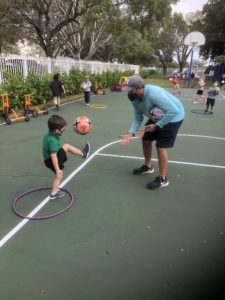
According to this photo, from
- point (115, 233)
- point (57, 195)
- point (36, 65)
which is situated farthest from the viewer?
point (36, 65)

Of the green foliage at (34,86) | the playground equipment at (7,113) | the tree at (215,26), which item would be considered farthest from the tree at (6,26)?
the tree at (215,26)

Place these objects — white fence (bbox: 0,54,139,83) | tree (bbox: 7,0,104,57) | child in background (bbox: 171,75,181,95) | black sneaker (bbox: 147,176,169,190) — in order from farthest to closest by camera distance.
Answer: child in background (bbox: 171,75,181,95) → tree (bbox: 7,0,104,57) → white fence (bbox: 0,54,139,83) → black sneaker (bbox: 147,176,169,190)

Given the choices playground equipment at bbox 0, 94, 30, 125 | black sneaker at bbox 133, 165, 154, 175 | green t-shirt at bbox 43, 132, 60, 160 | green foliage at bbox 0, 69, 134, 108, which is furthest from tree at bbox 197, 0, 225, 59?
green t-shirt at bbox 43, 132, 60, 160

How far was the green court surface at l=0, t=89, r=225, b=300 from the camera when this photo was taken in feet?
8.61

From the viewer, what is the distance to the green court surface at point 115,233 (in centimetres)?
262

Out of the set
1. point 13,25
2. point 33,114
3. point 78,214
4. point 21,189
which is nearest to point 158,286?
point 78,214

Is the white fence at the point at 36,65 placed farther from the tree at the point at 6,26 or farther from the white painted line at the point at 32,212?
the white painted line at the point at 32,212

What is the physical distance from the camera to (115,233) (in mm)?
3410

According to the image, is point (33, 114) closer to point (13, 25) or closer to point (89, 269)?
point (89, 269)

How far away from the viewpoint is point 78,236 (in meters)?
3.33

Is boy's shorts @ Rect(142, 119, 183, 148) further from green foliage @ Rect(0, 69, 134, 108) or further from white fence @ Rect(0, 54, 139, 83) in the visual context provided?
white fence @ Rect(0, 54, 139, 83)

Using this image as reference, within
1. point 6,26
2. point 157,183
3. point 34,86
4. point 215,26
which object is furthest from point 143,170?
point 215,26

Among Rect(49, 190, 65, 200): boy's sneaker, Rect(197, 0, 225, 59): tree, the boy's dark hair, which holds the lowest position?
Rect(49, 190, 65, 200): boy's sneaker

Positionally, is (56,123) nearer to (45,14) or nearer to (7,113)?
(7,113)
